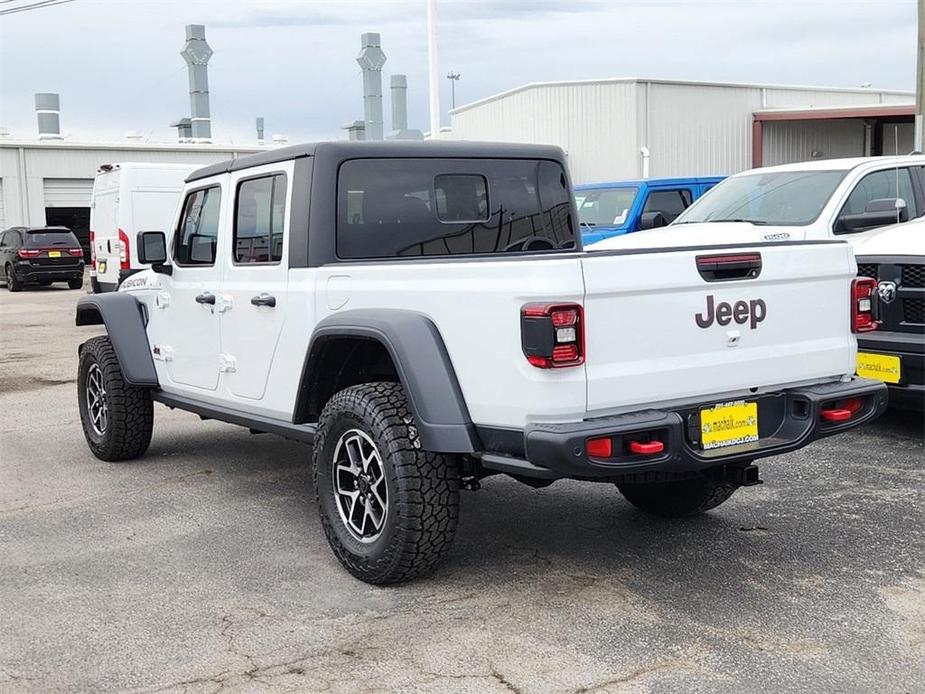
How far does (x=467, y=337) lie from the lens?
13.7 ft

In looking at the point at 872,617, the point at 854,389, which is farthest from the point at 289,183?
the point at 872,617

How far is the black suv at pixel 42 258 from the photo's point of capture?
26.0 meters

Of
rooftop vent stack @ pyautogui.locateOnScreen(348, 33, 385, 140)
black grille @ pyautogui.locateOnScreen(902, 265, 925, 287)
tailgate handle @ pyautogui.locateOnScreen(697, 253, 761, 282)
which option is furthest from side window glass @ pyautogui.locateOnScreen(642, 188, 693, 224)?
rooftop vent stack @ pyautogui.locateOnScreen(348, 33, 385, 140)

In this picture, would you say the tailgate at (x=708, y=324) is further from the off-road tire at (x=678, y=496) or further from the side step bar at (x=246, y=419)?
the side step bar at (x=246, y=419)

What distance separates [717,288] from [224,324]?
2743mm

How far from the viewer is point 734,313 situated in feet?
14.2

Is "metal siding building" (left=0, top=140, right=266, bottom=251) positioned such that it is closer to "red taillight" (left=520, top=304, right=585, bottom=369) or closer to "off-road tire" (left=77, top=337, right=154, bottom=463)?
"off-road tire" (left=77, top=337, right=154, bottom=463)

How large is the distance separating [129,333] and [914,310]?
4.88 metres

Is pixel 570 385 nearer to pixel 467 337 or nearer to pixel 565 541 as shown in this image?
pixel 467 337

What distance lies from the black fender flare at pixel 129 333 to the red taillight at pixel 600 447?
144 inches

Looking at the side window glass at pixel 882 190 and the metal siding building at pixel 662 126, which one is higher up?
the metal siding building at pixel 662 126

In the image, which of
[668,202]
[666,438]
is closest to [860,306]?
[666,438]

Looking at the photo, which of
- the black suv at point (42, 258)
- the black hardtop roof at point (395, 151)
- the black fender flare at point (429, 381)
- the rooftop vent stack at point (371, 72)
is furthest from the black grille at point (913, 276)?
the rooftop vent stack at point (371, 72)

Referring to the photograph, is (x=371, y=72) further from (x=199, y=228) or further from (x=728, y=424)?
(x=728, y=424)
